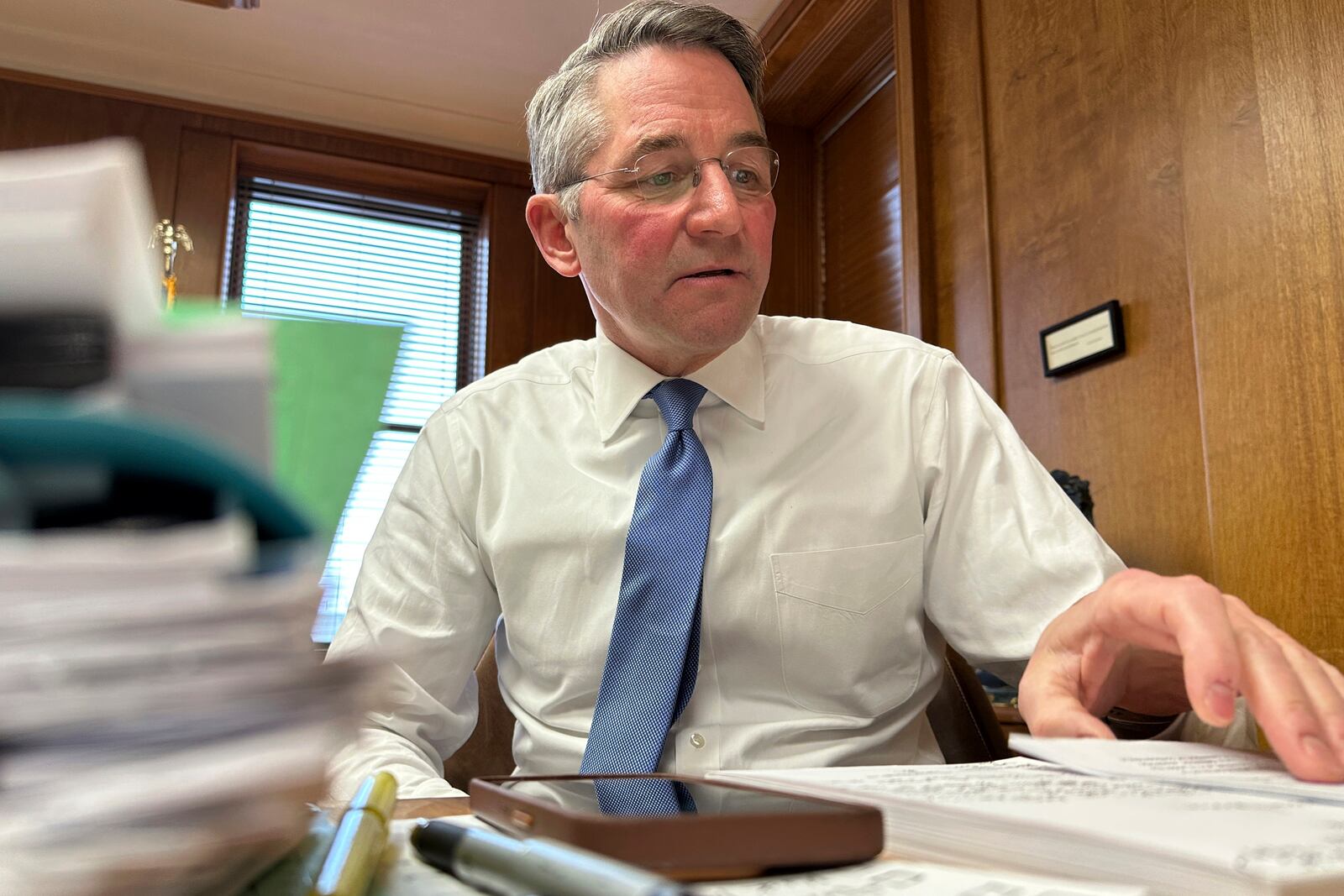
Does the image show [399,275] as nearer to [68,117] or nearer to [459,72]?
[459,72]

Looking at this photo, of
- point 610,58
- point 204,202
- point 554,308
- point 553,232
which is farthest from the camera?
point 554,308

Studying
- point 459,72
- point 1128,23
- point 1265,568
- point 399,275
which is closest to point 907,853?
point 1265,568

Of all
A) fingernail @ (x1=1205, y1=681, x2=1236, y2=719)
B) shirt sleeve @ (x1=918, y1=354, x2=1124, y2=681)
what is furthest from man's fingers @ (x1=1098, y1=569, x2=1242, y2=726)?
shirt sleeve @ (x1=918, y1=354, x2=1124, y2=681)

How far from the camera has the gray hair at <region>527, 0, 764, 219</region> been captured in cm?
135

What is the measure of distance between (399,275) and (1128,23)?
3.06m

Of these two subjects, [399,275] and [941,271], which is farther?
[399,275]

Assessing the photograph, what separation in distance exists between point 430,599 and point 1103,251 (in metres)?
1.64

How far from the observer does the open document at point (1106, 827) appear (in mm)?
336

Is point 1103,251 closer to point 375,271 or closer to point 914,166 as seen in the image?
point 914,166

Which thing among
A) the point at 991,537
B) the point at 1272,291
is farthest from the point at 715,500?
the point at 1272,291

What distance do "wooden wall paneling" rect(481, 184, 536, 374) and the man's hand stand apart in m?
3.63

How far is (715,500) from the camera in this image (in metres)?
1.19

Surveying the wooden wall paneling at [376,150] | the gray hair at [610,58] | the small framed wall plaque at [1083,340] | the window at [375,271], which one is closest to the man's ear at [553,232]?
the gray hair at [610,58]

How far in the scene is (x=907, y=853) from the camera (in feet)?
1.44
